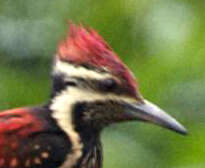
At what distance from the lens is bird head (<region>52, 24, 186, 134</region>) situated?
7938 millimetres

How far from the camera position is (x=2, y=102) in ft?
33.7

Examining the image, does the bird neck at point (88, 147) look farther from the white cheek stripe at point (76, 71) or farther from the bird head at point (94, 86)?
the white cheek stripe at point (76, 71)

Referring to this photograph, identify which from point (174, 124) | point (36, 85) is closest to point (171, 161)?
point (36, 85)

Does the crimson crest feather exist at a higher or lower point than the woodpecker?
higher

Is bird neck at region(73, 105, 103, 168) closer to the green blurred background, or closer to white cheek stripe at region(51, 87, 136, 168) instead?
white cheek stripe at region(51, 87, 136, 168)

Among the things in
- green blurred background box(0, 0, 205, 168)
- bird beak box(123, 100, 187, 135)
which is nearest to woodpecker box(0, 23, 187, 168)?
bird beak box(123, 100, 187, 135)

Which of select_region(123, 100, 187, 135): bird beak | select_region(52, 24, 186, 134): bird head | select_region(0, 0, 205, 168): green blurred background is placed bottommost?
select_region(0, 0, 205, 168): green blurred background

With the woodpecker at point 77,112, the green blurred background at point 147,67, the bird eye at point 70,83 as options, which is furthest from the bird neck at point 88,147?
the green blurred background at point 147,67

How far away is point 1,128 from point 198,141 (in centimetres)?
206

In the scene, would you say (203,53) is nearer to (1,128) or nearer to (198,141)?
(198,141)

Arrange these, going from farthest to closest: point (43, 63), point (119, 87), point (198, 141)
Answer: point (43, 63) → point (198, 141) → point (119, 87)

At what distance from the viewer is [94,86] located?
799 centimetres

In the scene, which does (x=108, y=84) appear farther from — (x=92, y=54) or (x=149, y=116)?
(x=149, y=116)

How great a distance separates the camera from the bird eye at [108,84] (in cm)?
794
